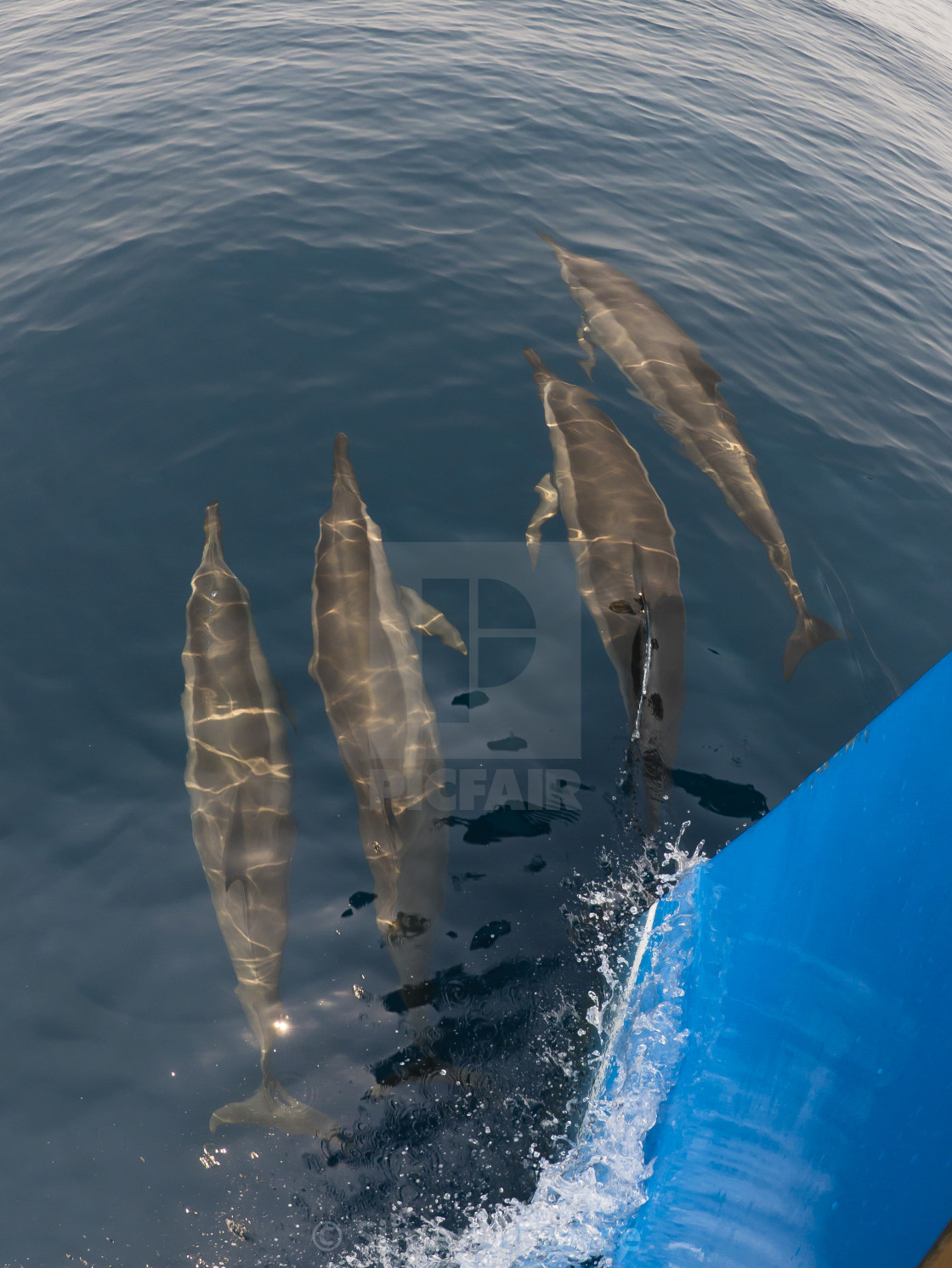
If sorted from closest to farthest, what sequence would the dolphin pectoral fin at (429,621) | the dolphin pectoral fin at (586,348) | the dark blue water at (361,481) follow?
the dark blue water at (361,481) → the dolphin pectoral fin at (429,621) → the dolphin pectoral fin at (586,348)

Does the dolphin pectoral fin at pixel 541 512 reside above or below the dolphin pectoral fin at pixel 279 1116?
above

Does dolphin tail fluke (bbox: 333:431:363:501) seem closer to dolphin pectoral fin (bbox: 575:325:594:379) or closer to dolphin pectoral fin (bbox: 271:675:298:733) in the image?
dolphin pectoral fin (bbox: 271:675:298:733)

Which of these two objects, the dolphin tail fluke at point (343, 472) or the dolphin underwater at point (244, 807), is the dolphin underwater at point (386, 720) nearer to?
the dolphin tail fluke at point (343, 472)

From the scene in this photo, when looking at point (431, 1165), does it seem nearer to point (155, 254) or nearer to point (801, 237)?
point (155, 254)

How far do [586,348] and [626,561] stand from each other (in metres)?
5.21

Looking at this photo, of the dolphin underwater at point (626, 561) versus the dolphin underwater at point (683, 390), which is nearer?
the dolphin underwater at point (626, 561)

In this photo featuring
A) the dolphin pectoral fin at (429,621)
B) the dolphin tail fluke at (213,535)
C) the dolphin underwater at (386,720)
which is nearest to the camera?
the dolphin underwater at (386,720)

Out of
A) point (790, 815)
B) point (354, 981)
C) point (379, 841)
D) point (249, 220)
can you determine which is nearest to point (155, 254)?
point (249, 220)

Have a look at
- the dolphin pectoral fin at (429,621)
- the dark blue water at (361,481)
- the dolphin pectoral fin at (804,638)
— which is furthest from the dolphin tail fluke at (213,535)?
the dolphin pectoral fin at (804,638)

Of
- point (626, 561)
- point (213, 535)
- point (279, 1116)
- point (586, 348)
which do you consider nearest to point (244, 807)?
point (279, 1116)

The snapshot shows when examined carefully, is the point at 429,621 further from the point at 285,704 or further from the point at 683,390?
the point at 683,390

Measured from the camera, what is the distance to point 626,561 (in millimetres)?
9367

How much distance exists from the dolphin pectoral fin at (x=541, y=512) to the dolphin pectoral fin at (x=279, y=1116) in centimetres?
608

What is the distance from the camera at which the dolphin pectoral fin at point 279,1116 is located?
19.5 ft
